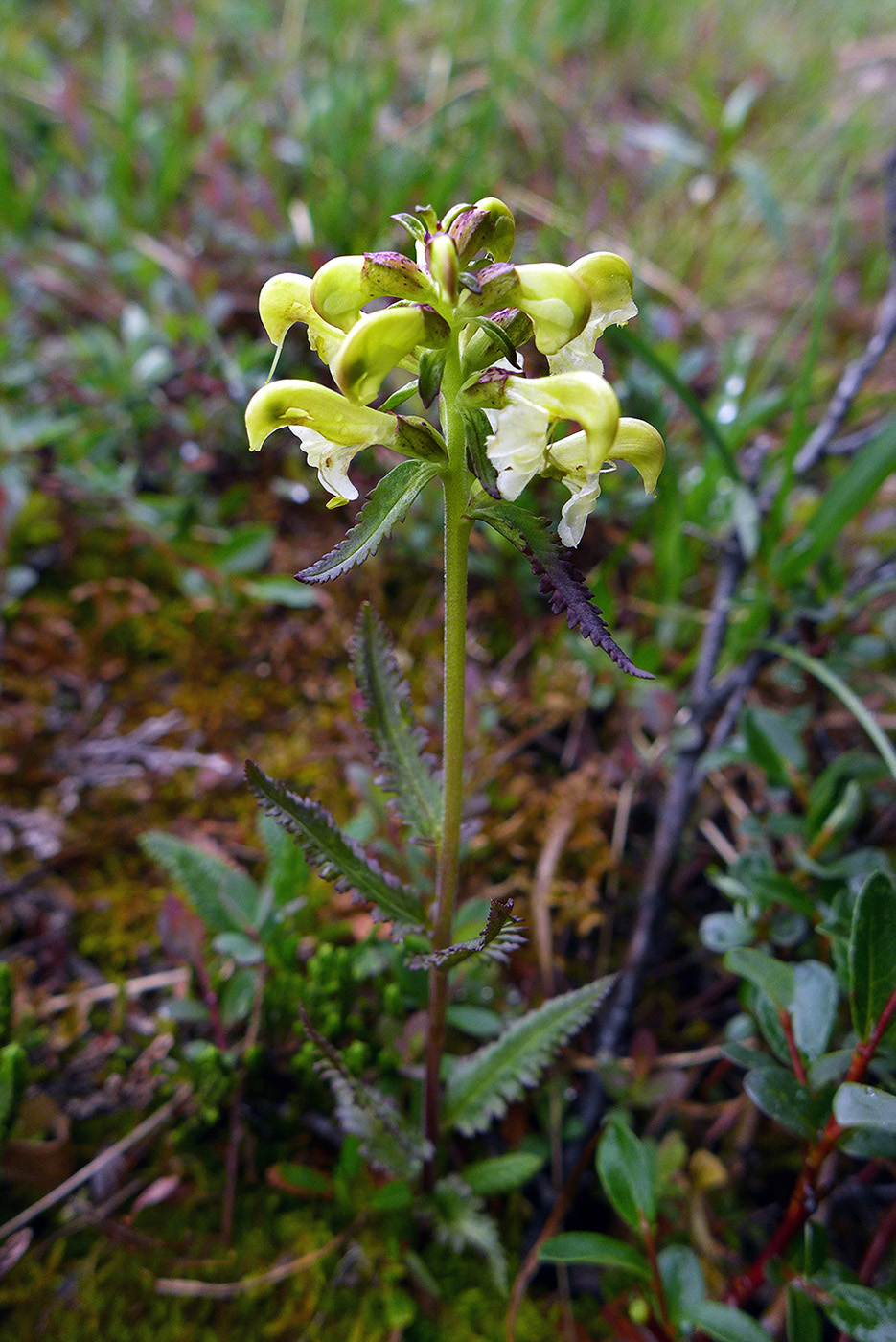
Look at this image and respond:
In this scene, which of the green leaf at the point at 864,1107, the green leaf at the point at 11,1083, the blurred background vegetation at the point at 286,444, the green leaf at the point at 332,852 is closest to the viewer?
the green leaf at the point at 864,1107

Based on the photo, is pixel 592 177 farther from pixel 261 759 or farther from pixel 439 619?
pixel 261 759

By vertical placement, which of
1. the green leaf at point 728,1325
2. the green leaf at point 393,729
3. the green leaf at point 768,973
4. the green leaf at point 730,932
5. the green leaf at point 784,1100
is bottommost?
the green leaf at point 728,1325

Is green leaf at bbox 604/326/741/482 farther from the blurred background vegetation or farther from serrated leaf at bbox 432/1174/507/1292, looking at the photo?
serrated leaf at bbox 432/1174/507/1292

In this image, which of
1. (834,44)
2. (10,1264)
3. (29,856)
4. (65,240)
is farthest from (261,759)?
(834,44)

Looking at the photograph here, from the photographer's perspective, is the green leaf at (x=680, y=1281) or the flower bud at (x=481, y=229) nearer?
the flower bud at (x=481, y=229)

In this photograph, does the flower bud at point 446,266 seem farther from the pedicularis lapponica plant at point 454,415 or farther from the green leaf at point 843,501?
the green leaf at point 843,501

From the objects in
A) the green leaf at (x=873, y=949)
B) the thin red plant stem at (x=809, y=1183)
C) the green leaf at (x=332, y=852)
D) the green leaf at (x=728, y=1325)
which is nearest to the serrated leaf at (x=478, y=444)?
the green leaf at (x=332, y=852)

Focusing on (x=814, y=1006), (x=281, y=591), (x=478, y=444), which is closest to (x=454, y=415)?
(x=478, y=444)
